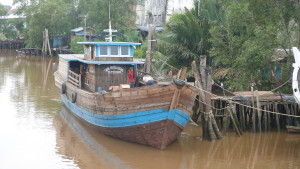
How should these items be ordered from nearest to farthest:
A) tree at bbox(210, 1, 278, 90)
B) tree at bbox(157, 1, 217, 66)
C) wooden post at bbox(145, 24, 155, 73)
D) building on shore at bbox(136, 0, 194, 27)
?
tree at bbox(210, 1, 278, 90) < wooden post at bbox(145, 24, 155, 73) < tree at bbox(157, 1, 217, 66) < building on shore at bbox(136, 0, 194, 27)

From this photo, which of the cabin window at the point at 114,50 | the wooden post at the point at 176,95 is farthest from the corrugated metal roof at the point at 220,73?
the wooden post at the point at 176,95

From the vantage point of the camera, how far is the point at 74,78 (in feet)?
68.0

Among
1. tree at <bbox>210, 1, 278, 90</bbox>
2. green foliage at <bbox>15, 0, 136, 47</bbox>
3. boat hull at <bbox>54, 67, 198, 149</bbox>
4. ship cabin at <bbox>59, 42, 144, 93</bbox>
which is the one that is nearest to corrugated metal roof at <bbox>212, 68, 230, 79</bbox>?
tree at <bbox>210, 1, 278, 90</bbox>

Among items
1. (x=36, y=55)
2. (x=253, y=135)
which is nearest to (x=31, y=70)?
(x=36, y=55)

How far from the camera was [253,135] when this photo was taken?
17.0m

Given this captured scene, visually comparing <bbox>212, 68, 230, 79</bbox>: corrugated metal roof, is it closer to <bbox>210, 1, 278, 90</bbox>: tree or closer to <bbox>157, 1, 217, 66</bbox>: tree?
<bbox>157, 1, 217, 66</bbox>: tree

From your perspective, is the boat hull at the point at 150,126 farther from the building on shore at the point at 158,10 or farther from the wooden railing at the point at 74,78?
the building on shore at the point at 158,10

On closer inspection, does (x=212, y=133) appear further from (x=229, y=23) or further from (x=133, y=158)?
(x=229, y=23)

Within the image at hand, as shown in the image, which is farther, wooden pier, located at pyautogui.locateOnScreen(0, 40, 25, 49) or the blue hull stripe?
wooden pier, located at pyautogui.locateOnScreen(0, 40, 25, 49)

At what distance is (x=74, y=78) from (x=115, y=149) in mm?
6645

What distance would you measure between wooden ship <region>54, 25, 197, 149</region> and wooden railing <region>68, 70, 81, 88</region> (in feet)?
0.34

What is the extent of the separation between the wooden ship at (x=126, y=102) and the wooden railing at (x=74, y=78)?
4.0 inches

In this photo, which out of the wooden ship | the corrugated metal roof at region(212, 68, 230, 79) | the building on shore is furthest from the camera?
the building on shore

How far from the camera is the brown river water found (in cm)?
1377
